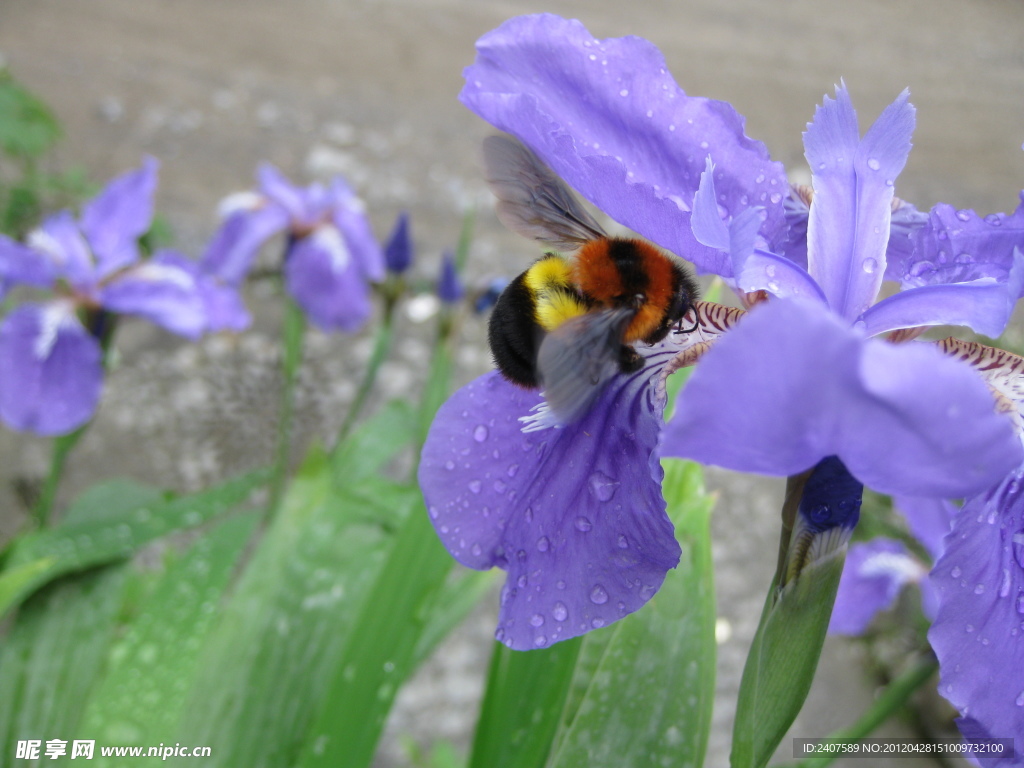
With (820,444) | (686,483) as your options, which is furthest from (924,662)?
(820,444)

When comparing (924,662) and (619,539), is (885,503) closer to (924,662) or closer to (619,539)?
(924,662)

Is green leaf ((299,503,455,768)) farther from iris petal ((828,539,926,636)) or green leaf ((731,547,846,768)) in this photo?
iris petal ((828,539,926,636))

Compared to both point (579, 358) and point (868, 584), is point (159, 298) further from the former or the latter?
point (868, 584)

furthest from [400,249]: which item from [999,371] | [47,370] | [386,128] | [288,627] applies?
[386,128]

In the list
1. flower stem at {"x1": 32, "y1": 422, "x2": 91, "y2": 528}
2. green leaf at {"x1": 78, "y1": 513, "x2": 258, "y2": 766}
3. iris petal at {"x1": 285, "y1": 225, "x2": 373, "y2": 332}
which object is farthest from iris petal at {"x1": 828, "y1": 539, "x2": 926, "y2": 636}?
flower stem at {"x1": 32, "y1": 422, "x2": 91, "y2": 528}

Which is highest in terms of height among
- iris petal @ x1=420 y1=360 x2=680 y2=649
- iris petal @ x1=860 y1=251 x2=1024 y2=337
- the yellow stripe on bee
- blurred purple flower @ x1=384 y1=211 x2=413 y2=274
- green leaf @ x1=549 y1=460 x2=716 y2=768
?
iris petal @ x1=860 y1=251 x2=1024 y2=337

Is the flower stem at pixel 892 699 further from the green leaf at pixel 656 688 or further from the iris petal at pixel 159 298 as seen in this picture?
the iris petal at pixel 159 298
